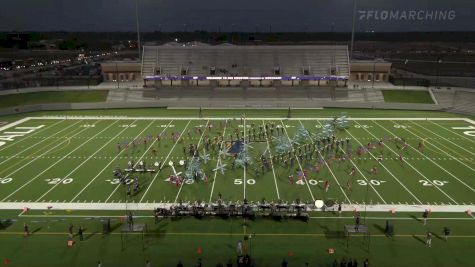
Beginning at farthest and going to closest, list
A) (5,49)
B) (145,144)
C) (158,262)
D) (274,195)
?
(5,49) < (145,144) < (274,195) < (158,262)

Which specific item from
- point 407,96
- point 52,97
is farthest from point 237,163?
point 52,97

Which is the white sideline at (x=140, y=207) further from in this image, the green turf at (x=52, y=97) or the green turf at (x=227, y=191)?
the green turf at (x=52, y=97)

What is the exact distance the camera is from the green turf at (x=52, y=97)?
47688mm

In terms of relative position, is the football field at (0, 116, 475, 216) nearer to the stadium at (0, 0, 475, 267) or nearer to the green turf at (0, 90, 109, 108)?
the stadium at (0, 0, 475, 267)

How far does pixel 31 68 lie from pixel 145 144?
5234 centimetres

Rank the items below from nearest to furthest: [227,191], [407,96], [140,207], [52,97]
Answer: [140,207], [227,191], [52,97], [407,96]

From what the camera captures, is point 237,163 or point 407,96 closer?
point 237,163

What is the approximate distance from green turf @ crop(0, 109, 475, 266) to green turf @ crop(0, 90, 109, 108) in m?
10.6

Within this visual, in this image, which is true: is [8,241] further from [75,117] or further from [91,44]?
[91,44]

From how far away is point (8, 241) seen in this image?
55.0 ft

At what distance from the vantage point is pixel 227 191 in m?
22.1

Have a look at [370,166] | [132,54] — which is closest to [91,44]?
[132,54]

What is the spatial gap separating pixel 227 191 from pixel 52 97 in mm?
37638

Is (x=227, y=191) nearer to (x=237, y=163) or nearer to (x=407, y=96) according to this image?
(x=237, y=163)
